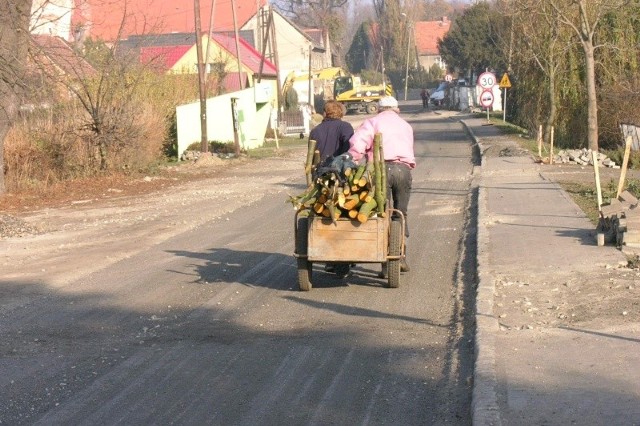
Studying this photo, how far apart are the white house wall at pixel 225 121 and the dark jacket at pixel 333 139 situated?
74.9 feet

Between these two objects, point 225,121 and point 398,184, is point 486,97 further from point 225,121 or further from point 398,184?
point 398,184

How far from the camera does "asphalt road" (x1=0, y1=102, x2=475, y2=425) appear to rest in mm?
6566

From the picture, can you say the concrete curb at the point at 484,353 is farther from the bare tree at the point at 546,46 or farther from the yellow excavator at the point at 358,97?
the yellow excavator at the point at 358,97

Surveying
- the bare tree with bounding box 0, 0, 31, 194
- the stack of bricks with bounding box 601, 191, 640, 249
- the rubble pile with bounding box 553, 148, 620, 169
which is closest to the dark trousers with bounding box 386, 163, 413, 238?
the stack of bricks with bounding box 601, 191, 640, 249

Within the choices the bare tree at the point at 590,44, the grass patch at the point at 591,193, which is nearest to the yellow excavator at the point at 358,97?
the bare tree at the point at 590,44

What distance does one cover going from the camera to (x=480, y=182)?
22031 mm

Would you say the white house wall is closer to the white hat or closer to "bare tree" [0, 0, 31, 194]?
"bare tree" [0, 0, 31, 194]

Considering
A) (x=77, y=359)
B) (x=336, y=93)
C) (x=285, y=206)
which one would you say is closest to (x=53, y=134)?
(x=285, y=206)

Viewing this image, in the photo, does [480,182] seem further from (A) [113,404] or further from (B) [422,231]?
(A) [113,404]

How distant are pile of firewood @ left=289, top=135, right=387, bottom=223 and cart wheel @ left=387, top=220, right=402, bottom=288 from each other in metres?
0.26

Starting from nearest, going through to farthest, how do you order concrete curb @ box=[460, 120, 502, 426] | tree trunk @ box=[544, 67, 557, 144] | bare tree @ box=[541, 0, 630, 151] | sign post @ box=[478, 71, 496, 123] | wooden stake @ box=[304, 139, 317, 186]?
concrete curb @ box=[460, 120, 502, 426]
wooden stake @ box=[304, 139, 317, 186]
bare tree @ box=[541, 0, 630, 151]
tree trunk @ box=[544, 67, 557, 144]
sign post @ box=[478, 71, 496, 123]

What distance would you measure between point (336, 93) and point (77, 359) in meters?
69.0

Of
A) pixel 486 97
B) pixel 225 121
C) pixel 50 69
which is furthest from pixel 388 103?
pixel 486 97

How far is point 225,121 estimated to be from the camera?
127ft
